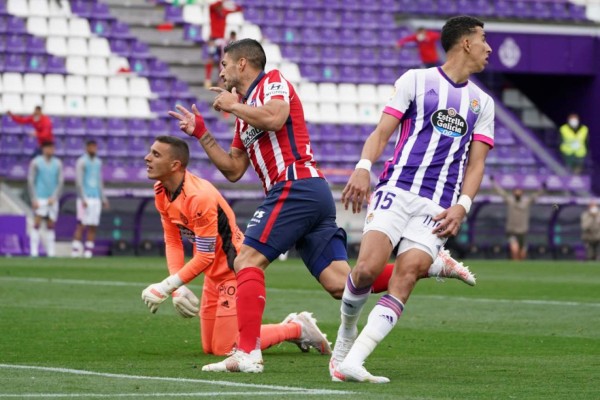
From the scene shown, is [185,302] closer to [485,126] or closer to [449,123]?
[449,123]

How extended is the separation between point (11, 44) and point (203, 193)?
20940 mm

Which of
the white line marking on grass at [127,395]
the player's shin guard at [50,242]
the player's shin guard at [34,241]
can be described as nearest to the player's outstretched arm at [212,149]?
the white line marking on grass at [127,395]

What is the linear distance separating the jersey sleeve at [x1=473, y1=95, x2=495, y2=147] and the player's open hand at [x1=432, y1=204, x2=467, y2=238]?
493mm

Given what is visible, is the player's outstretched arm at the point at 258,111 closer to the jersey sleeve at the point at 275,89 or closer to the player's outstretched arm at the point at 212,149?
the jersey sleeve at the point at 275,89

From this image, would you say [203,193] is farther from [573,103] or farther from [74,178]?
[573,103]

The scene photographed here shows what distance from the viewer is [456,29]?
7.81 meters

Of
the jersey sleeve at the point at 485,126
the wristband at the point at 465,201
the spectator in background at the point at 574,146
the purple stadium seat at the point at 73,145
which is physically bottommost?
the spectator in background at the point at 574,146

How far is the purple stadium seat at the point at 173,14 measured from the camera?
32.3 m

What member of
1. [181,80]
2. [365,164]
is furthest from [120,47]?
[365,164]

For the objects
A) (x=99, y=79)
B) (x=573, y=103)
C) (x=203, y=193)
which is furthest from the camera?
(x=573, y=103)

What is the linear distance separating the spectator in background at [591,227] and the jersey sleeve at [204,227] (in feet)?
73.5

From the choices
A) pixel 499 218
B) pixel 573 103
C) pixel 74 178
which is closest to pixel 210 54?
pixel 74 178

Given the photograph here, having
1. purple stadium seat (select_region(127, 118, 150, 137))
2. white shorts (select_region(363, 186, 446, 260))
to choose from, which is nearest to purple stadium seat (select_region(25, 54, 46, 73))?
purple stadium seat (select_region(127, 118, 150, 137))

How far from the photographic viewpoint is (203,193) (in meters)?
9.10
